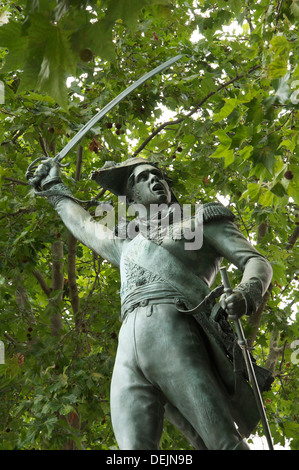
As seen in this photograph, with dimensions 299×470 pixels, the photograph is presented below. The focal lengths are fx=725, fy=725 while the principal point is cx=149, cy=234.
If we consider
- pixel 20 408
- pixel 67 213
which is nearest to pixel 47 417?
pixel 20 408

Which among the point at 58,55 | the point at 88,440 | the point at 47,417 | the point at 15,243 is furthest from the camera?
the point at 88,440

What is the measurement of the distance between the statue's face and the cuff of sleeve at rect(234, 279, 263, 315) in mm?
1057

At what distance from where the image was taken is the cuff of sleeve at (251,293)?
12.6 feet

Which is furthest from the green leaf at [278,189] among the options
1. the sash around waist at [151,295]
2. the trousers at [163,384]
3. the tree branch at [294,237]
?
the tree branch at [294,237]

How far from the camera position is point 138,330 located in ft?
13.3

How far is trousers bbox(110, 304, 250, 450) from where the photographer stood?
145 inches

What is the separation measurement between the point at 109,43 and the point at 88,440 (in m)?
6.45

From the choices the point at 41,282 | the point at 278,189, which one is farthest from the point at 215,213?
the point at 41,282

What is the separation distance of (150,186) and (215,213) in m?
0.58

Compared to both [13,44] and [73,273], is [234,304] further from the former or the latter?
[73,273]

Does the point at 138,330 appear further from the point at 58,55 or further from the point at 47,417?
the point at 47,417

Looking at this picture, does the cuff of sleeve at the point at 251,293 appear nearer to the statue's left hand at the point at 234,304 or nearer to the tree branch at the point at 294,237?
the statue's left hand at the point at 234,304

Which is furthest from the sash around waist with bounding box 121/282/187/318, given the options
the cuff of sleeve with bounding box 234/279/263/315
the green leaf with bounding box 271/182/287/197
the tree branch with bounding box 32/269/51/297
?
the tree branch with bounding box 32/269/51/297

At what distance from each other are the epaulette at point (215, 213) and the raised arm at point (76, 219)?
0.65 meters
